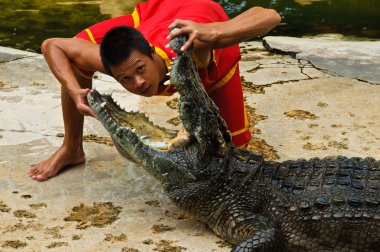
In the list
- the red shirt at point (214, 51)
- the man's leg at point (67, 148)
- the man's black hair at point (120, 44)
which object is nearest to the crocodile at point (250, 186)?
the man's black hair at point (120, 44)

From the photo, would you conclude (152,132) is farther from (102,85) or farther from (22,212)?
(102,85)

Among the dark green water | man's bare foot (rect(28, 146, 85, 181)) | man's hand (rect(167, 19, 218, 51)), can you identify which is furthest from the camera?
the dark green water

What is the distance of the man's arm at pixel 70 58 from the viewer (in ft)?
11.7

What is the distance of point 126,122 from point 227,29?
692 millimetres

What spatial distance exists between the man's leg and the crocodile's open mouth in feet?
1.57

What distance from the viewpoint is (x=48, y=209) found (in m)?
3.57

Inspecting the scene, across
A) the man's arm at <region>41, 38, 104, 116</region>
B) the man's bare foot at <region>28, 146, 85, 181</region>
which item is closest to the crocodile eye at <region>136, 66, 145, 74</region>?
the man's arm at <region>41, 38, 104, 116</region>

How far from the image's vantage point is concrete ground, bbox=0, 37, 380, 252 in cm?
331

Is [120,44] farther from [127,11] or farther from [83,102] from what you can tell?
[127,11]

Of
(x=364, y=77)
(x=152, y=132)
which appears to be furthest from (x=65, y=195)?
(x=364, y=77)

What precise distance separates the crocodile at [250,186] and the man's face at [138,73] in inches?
7.5

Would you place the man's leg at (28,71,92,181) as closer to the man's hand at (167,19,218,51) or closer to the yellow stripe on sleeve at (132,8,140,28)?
the yellow stripe on sleeve at (132,8,140,28)

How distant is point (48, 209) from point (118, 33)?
971 mm

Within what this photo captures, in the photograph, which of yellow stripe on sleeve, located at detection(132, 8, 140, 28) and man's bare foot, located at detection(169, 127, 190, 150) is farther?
yellow stripe on sleeve, located at detection(132, 8, 140, 28)
